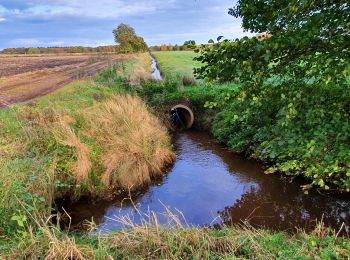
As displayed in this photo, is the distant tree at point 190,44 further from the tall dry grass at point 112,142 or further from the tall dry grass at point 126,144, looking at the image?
the tall dry grass at point 126,144

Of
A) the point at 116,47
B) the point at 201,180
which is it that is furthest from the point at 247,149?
the point at 116,47

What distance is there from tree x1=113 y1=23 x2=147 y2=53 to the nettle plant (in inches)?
2377

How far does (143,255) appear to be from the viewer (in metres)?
5.16

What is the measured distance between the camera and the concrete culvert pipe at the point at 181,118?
57.9ft

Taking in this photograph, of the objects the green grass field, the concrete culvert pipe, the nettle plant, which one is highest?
the nettle plant

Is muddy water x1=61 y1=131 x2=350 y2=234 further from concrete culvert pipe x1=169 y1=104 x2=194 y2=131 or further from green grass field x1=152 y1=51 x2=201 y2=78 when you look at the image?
green grass field x1=152 y1=51 x2=201 y2=78

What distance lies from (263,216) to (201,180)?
2.89 m

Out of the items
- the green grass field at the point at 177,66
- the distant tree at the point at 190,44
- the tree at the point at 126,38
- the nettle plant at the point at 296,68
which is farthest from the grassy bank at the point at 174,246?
the tree at the point at 126,38

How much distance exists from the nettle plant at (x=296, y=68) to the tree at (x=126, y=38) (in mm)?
60373

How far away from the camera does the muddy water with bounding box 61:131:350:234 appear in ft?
27.7

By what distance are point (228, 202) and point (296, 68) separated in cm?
469

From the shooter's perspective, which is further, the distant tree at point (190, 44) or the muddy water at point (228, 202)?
the muddy water at point (228, 202)

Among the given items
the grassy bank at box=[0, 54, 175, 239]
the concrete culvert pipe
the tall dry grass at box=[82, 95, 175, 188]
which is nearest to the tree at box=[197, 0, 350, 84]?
the grassy bank at box=[0, 54, 175, 239]

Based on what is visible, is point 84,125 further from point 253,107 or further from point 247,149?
point 253,107
